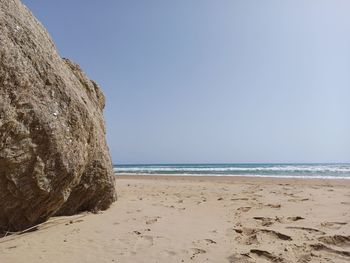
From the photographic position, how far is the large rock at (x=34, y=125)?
4.79 m

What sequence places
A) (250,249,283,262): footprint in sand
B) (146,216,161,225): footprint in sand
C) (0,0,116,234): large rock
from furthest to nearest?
(146,216,161,225): footprint in sand, (0,0,116,234): large rock, (250,249,283,262): footprint in sand

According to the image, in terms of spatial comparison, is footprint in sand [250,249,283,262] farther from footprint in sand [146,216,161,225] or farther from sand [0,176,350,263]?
footprint in sand [146,216,161,225]

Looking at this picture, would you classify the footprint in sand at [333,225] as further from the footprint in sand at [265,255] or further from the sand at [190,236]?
the footprint in sand at [265,255]

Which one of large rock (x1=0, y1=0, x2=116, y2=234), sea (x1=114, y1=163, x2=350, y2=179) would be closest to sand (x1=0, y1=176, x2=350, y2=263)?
large rock (x1=0, y1=0, x2=116, y2=234)

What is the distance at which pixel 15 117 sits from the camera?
479cm

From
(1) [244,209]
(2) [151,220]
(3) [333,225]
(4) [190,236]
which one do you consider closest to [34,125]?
(2) [151,220]

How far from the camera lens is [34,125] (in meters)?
5.04

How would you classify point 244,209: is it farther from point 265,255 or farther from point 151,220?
point 265,255

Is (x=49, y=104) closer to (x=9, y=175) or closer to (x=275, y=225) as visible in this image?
(x=9, y=175)

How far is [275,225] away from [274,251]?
4.44ft

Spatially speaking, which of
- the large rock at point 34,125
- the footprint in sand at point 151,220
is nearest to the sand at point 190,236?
the footprint in sand at point 151,220

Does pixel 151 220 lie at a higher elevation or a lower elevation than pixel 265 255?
higher

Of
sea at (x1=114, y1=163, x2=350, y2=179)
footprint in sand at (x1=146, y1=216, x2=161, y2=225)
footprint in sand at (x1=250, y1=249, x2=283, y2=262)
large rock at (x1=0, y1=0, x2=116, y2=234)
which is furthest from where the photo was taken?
sea at (x1=114, y1=163, x2=350, y2=179)

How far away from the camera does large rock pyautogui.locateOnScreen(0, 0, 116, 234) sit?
4.79m
